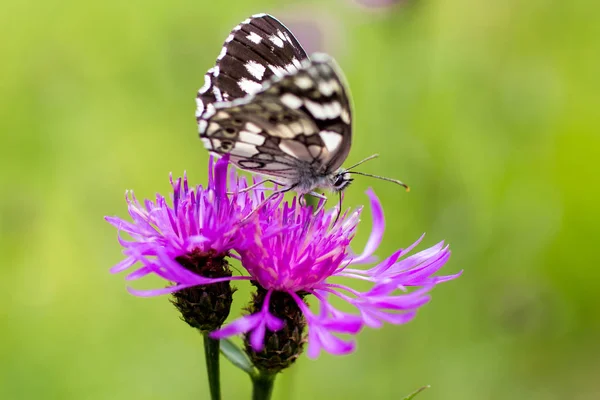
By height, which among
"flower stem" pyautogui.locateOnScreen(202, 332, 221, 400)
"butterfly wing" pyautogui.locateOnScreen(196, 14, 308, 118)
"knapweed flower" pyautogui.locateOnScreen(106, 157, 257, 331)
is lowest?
"flower stem" pyautogui.locateOnScreen(202, 332, 221, 400)

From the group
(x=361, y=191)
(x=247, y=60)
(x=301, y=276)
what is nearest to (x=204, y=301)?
(x=301, y=276)

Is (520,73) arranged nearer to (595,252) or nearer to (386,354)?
(595,252)

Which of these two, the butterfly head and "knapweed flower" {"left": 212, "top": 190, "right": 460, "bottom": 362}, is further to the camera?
the butterfly head

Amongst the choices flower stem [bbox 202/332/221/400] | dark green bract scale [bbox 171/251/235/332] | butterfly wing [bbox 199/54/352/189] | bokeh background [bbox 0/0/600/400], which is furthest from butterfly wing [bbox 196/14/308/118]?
bokeh background [bbox 0/0/600/400]

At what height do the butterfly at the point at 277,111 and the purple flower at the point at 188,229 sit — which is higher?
the butterfly at the point at 277,111

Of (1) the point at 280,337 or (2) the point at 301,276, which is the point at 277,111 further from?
(1) the point at 280,337

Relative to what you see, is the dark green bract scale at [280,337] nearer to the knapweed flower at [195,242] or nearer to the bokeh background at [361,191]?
the knapweed flower at [195,242]

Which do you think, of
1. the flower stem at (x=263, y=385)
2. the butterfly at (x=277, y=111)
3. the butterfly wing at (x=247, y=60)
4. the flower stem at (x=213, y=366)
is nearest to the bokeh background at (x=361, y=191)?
the flower stem at (x=263, y=385)

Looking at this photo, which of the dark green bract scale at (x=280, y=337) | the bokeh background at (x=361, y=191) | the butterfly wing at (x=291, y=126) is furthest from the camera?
the bokeh background at (x=361, y=191)

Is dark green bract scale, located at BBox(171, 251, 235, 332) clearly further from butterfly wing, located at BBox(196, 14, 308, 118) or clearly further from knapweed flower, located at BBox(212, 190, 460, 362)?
butterfly wing, located at BBox(196, 14, 308, 118)
